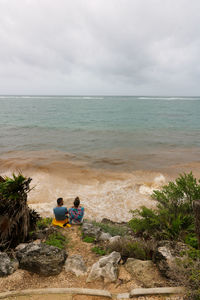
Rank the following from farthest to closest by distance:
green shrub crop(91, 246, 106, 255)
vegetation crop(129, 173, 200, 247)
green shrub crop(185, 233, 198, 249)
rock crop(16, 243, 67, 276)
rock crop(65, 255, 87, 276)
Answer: vegetation crop(129, 173, 200, 247) → green shrub crop(91, 246, 106, 255) → green shrub crop(185, 233, 198, 249) → rock crop(65, 255, 87, 276) → rock crop(16, 243, 67, 276)

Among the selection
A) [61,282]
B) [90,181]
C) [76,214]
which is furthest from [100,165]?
[61,282]

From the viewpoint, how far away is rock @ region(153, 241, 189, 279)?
3.35 meters

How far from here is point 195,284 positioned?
2.88 m

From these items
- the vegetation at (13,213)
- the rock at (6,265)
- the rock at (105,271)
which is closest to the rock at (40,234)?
the vegetation at (13,213)

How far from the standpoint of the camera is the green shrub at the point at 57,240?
4.81 meters

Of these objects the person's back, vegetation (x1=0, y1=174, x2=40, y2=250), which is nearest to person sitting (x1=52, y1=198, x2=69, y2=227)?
the person's back

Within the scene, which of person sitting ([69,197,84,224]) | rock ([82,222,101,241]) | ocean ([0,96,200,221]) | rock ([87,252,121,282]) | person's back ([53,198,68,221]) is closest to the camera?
rock ([87,252,121,282])

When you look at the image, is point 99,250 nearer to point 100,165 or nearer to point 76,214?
point 76,214

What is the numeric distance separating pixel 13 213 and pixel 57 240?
1393 millimetres

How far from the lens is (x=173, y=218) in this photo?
5195mm

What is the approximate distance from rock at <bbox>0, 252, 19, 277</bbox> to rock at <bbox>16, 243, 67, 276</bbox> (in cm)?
12

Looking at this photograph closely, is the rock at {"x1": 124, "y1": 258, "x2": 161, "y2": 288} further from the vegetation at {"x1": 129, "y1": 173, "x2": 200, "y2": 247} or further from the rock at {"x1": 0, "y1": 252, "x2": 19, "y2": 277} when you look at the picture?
the rock at {"x1": 0, "y1": 252, "x2": 19, "y2": 277}

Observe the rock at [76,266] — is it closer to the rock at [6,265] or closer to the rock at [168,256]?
the rock at [6,265]

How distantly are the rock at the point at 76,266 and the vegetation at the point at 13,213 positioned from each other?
1.45 meters
